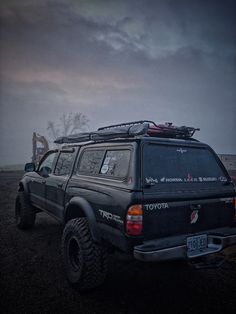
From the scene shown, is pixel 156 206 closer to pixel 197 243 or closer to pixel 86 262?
pixel 197 243

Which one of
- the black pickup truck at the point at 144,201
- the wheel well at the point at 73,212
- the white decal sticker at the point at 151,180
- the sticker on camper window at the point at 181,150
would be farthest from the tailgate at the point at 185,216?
the wheel well at the point at 73,212

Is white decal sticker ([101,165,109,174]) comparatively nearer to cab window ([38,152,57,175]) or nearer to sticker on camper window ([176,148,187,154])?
sticker on camper window ([176,148,187,154])

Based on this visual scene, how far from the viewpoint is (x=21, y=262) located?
13.0 feet

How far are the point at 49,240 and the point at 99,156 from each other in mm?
2526

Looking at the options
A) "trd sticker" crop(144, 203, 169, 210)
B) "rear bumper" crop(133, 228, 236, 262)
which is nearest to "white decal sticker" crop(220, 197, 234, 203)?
"rear bumper" crop(133, 228, 236, 262)

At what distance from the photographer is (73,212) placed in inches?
146

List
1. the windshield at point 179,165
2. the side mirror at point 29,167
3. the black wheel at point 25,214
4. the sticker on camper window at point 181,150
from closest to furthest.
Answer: the windshield at point 179,165, the sticker on camper window at point 181,150, the side mirror at point 29,167, the black wheel at point 25,214

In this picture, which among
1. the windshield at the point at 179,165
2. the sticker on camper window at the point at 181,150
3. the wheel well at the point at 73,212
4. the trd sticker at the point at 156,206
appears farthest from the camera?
the wheel well at the point at 73,212

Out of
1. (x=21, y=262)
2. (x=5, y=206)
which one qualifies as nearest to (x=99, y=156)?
(x=21, y=262)

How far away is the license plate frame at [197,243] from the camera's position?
2.77 meters

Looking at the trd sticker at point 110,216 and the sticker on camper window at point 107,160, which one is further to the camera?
the sticker on camper window at point 107,160

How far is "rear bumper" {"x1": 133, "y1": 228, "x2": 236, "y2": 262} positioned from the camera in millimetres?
2469

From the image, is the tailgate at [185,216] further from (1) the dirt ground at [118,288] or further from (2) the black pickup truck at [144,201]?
(1) the dirt ground at [118,288]

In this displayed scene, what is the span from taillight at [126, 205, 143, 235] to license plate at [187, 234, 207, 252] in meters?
0.65
